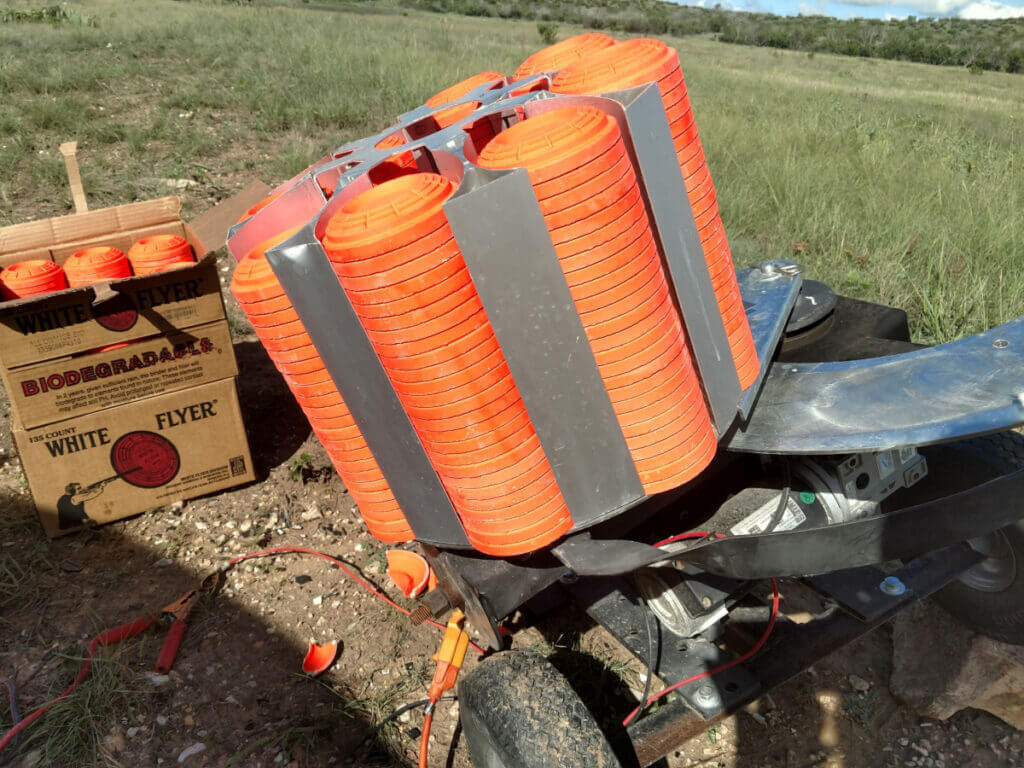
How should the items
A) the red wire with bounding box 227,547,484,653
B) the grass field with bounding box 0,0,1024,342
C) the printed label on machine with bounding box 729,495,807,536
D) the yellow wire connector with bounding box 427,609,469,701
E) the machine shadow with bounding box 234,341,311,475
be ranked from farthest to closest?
the grass field with bounding box 0,0,1024,342
the machine shadow with bounding box 234,341,311,475
the red wire with bounding box 227,547,484,653
the yellow wire connector with bounding box 427,609,469,701
the printed label on machine with bounding box 729,495,807,536

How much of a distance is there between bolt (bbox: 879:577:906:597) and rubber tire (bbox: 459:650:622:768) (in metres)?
0.91

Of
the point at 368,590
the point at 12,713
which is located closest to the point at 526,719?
the point at 368,590

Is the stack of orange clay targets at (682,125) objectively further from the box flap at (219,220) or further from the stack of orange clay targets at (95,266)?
the stack of orange clay targets at (95,266)

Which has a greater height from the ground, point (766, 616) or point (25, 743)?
point (25, 743)

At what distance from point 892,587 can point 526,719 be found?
109 centimetres

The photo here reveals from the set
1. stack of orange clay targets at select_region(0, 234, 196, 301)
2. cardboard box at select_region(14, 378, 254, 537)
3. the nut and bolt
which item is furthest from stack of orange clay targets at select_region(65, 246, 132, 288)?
the nut and bolt

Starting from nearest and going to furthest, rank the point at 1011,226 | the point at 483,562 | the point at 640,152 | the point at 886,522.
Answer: the point at 640,152, the point at 886,522, the point at 483,562, the point at 1011,226

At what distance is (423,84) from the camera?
7215 millimetres

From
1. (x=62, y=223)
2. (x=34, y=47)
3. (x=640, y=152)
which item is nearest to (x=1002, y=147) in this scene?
(x=640, y=152)

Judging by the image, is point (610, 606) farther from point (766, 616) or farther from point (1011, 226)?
point (1011, 226)

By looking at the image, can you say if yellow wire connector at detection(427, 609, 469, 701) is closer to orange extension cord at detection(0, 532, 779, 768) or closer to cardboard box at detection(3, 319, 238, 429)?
orange extension cord at detection(0, 532, 779, 768)

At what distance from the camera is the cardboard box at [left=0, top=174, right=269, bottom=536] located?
2898 millimetres

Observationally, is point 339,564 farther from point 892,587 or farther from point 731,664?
point 892,587

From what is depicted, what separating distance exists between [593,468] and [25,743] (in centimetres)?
213
